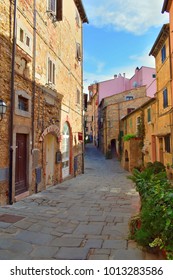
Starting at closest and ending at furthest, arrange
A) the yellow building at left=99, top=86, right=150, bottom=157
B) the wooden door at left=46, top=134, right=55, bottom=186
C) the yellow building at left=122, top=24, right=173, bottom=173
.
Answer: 1. the wooden door at left=46, top=134, right=55, bottom=186
2. the yellow building at left=122, top=24, right=173, bottom=173
3. the yellow building at left=99, top=86, right=150, bottom=157

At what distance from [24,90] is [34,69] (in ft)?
3.80

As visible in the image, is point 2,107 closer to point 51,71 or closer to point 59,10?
point 51,71

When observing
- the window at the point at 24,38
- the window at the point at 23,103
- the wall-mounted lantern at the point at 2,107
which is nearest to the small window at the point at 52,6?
the window at the point at 24,38

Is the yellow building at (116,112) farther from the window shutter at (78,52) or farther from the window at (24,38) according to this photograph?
the window at (24,38)

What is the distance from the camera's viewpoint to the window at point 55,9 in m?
9.43

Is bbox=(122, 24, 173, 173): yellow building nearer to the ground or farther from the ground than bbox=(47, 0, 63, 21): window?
nearer to the ground

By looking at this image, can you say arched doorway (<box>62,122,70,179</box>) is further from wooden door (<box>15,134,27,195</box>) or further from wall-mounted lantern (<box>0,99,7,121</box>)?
wall-mounted lantern (<box>0,99,7,121</box>)

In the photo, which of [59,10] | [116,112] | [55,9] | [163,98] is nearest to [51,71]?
[55,9]

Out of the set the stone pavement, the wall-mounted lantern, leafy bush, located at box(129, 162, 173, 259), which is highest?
the wall-mounted lantern

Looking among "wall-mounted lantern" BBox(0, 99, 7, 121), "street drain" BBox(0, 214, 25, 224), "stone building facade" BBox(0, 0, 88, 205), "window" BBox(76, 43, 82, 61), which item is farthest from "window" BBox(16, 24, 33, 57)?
"window" BBox(76, 43, 82, 61)

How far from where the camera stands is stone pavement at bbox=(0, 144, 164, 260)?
3.40 m

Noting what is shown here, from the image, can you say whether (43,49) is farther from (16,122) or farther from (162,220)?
(162,220)

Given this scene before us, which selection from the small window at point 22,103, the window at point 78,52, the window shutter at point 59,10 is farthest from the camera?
the window at point 78,52

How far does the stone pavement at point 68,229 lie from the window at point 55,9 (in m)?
8.02
